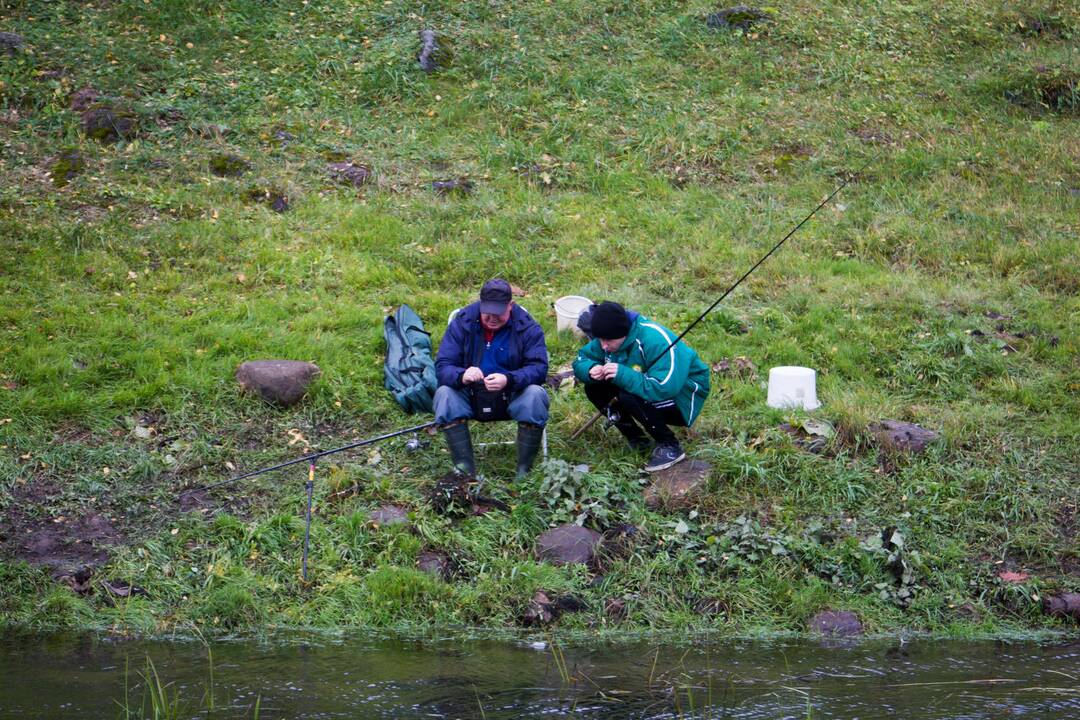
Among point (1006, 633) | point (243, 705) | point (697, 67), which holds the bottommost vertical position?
point (1006, 633)

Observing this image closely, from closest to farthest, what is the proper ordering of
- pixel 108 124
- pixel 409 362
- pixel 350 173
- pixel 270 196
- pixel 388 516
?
pixel 388 516
pixel 409 362
pixel 270 196
pixel 350 173
pixel 108 124

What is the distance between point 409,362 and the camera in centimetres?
751

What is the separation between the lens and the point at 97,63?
11672 mm

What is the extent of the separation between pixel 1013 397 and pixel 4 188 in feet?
27.4

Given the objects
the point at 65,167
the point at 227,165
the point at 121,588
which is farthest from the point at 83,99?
the point at 121,588

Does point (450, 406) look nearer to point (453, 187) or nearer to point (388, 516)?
point (388, 516)

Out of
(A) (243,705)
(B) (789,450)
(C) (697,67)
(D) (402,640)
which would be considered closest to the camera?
(A) (243,705)

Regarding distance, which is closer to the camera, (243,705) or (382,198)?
(243,705)

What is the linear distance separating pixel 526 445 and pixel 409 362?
4.81 feet

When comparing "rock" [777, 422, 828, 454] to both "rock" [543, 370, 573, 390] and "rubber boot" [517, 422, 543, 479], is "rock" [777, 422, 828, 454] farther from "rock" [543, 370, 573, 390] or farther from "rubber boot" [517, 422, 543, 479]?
"rubber boot" [517, 422, 543, 479]

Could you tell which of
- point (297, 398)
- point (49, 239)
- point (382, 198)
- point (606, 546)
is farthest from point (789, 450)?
point (49, 239)

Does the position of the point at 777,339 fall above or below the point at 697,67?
below

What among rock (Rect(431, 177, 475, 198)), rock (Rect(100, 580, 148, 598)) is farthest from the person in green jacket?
rock (Rect(431, 177, 475, 198))

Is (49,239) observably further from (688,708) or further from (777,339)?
(688,708)
